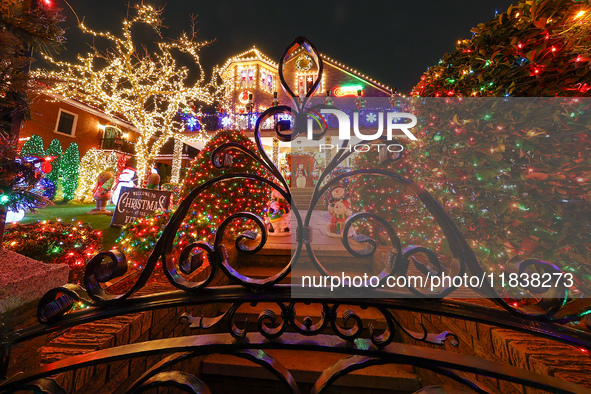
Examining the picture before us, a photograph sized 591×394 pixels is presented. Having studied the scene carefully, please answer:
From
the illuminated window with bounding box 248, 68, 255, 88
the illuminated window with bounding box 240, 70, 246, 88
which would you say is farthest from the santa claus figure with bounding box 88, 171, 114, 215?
the illuminated window with bounding box 248, 68, 255, 88

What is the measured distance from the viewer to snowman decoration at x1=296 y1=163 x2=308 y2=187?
43.8ft

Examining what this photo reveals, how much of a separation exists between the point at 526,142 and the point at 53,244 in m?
5.65

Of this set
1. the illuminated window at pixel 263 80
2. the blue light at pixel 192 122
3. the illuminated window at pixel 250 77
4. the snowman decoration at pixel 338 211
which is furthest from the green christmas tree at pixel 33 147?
the snowman decoration at pixel 338 211

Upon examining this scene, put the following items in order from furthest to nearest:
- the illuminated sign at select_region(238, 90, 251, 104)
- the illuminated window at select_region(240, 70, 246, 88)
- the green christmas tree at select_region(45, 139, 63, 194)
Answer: the illuminated window at select_region(240, 70, 246, 88) < the illuminated sign at select_region(238, 90, 251, 104) < the green christmas tree at select_region(45, 139, 63, 194)

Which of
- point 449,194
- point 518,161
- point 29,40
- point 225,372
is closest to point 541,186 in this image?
point 518,161

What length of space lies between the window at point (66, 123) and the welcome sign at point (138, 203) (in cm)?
1518

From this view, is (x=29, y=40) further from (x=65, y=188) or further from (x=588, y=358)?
(x=65, y=188)

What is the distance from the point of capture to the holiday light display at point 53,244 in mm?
3033

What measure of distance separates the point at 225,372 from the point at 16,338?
4.94 feet

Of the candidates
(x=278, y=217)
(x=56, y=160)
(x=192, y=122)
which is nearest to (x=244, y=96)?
(x=192, y=122)

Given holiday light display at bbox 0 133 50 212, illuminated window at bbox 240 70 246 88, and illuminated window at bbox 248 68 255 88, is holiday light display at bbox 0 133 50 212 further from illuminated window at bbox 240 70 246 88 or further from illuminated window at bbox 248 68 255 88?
illuminated window at bbox 240 70 246 88

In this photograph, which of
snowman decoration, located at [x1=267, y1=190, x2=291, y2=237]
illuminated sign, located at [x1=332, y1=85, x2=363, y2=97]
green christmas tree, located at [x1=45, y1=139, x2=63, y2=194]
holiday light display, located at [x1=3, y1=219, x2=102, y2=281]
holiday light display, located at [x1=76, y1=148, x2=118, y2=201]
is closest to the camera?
holiday light display, located at [x1=3, y1=219, x2=102, y2=281]

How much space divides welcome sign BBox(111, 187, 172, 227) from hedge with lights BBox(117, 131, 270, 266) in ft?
4.57

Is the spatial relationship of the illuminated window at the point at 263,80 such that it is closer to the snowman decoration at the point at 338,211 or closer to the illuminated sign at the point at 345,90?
the illuminated sign at the point at 345,90
